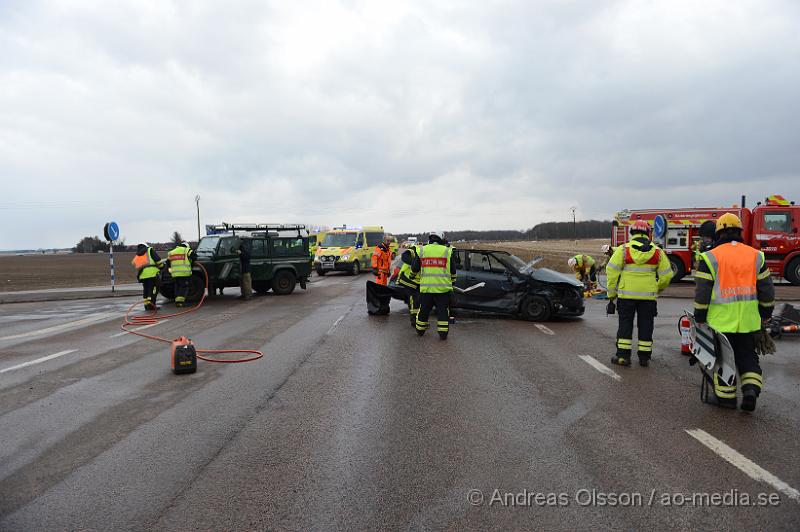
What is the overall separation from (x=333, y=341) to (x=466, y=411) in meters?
4.57

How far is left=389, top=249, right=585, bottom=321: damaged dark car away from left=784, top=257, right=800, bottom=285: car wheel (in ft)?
40.5

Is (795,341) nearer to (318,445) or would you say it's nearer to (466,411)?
(466,411)

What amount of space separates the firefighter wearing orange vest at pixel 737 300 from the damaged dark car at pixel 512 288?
6405 millimetres

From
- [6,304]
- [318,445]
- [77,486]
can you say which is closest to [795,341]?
[318,445]

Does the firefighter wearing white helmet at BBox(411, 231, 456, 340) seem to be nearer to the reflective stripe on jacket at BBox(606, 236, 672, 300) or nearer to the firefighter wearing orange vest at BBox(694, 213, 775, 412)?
the reflective stripe on jacket at BBox(606, 236, 672, 300)

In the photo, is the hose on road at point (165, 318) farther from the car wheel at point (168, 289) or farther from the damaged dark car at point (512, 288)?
the damaged dark car at point (512, 288)

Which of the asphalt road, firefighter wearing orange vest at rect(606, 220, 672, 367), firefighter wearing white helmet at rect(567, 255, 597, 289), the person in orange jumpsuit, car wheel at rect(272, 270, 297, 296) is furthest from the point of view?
car wheel at rect(272, 270, 297, 296)

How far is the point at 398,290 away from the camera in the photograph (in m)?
13.4

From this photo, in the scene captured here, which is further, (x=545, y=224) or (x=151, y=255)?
(x=545, y=224)

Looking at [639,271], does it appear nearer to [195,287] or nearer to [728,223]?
[728,223]

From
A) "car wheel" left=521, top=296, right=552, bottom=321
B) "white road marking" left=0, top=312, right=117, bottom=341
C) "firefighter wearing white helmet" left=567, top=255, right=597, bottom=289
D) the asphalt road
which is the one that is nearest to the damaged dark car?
"car wheel" left=521, top=296, right=552, bottom=321

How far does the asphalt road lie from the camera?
3521mm

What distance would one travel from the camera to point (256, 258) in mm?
18969

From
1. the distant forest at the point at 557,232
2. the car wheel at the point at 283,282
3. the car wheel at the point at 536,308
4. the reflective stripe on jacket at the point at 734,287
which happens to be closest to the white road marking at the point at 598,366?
the reflective stripe on jacket at the point at 734,287
